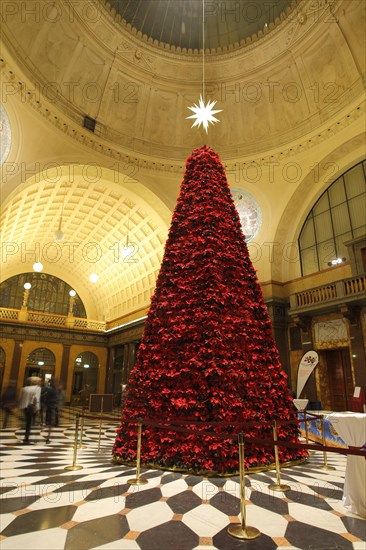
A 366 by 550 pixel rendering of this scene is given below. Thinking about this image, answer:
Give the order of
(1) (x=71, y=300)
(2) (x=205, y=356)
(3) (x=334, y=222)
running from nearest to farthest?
(2) (x=205, y=356), (3) (x=334, y=222), (1) (x=71, y=300)

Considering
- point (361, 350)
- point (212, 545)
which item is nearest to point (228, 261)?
point (212, 545)

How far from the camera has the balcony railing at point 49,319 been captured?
21936 mm

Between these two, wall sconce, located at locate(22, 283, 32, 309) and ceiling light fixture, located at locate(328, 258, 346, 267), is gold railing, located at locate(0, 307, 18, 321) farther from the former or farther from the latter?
ceiling light fixture, located at locate(328, 258, 346, 267)

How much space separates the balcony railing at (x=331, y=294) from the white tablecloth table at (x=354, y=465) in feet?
27.1

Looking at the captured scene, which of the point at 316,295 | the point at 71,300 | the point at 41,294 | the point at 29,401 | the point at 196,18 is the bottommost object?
the point at 29,401

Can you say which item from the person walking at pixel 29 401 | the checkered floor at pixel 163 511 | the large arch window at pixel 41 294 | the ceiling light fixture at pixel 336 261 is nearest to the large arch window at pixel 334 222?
the ceiling light fixture at pixel 336 261

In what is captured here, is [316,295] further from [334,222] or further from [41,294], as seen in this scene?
[41,294]

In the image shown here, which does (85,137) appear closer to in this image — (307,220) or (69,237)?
(69,237)

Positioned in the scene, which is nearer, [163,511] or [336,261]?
[163,511]

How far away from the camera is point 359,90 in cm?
1223

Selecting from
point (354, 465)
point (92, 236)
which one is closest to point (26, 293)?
point (92, 236)

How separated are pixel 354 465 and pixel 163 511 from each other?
7.36 feet

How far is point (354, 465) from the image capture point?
3.88 metres

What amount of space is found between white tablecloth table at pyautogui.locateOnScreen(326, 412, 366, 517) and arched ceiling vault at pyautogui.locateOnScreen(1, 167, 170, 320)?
11.7m
